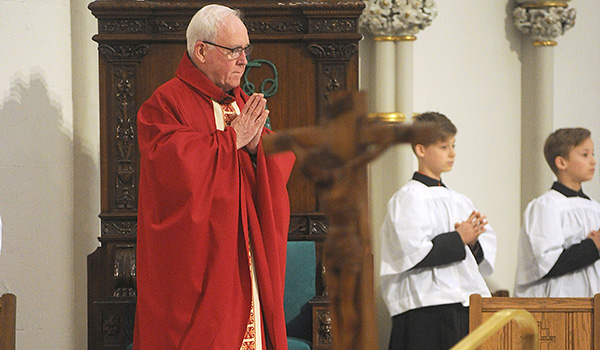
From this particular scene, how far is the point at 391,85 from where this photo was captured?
20.7ft

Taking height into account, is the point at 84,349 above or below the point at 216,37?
below

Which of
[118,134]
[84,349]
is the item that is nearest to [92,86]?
[118,134]

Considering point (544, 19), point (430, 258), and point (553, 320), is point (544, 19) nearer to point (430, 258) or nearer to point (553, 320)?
point (430, 258)

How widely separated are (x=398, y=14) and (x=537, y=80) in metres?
1.30

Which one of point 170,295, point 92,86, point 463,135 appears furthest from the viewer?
point 463,135

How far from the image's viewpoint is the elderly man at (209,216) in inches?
136

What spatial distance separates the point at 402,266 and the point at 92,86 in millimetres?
2336

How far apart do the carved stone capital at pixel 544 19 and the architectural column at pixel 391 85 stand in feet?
2.67

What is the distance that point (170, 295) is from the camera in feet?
11.4

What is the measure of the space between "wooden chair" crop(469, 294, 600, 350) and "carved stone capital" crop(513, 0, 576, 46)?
3.43 metres

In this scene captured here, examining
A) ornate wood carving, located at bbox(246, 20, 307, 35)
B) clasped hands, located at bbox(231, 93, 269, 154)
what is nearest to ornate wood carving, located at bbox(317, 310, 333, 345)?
clasped hands, located at bbox(231, 93, 269, 154)

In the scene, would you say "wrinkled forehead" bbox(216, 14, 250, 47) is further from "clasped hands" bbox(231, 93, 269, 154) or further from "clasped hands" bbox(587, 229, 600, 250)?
"clasped hands" bbox(587, 229, 600, 250)

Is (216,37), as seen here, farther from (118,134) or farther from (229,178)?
(118,134)

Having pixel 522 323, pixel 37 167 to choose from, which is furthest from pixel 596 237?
pixel 37 167
